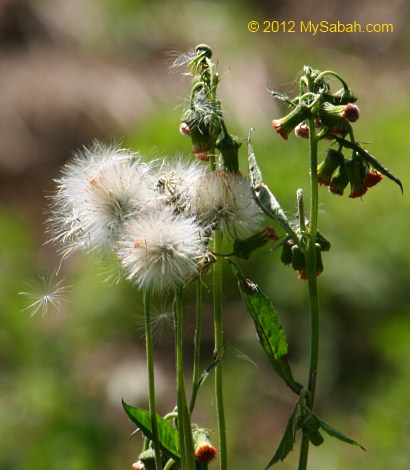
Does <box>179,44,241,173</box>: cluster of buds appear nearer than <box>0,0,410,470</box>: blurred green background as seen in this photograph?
Yes

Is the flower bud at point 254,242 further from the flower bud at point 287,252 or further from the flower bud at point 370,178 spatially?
the flower bud at point 370,178

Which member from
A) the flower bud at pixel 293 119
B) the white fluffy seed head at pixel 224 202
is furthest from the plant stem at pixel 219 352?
the flower bud at pixel 293 119

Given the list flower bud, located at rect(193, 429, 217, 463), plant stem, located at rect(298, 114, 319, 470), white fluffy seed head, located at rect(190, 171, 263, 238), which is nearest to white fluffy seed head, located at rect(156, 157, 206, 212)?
white fluffy seed head, located at rect(190, 171, 263, 238)

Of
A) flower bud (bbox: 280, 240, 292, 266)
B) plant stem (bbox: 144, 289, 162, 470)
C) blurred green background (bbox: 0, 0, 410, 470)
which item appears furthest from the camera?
blurred green background (bbox: 0, 0, 410, 470)

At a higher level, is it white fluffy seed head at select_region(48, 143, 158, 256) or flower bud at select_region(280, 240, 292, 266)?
white fluffy seed head at select_region(48, 143, 158, 256)

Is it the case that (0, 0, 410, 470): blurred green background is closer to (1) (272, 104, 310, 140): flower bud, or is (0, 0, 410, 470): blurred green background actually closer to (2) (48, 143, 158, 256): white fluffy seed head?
(2) (48, 143, 158, 256): white fluffy seed head

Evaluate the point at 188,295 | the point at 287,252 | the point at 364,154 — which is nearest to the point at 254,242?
the point at 287,252

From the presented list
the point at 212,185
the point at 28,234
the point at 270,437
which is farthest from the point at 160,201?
the point at 28,234
